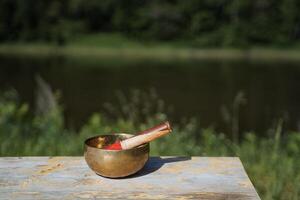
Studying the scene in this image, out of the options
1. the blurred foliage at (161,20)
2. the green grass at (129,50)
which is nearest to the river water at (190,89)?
the green grass at (129,50)

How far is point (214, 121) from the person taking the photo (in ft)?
30.0

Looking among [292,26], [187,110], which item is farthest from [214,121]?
[292,26]

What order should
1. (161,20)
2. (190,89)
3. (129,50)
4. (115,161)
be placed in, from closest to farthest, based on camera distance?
(115,161), (190,89), (129,50), (161,20)

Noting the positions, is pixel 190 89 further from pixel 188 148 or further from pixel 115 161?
pixel 115 161

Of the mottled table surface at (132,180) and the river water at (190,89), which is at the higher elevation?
the mottled table surface at (132,180)

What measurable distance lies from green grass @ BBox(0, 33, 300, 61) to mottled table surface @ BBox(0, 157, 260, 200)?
1010 inches

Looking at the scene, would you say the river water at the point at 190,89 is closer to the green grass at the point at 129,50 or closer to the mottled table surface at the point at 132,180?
the mottled table surface at the point at 132,180

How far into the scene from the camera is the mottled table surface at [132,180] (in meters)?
1.55

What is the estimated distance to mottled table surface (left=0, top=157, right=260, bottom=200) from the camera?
5.09ft

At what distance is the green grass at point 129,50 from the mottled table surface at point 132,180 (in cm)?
2564

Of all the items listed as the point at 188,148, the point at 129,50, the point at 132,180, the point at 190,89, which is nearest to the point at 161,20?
the point at 129,50

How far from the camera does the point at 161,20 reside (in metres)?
36.2

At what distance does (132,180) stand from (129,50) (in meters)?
29.0

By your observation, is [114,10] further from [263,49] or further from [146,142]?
[146,142]
